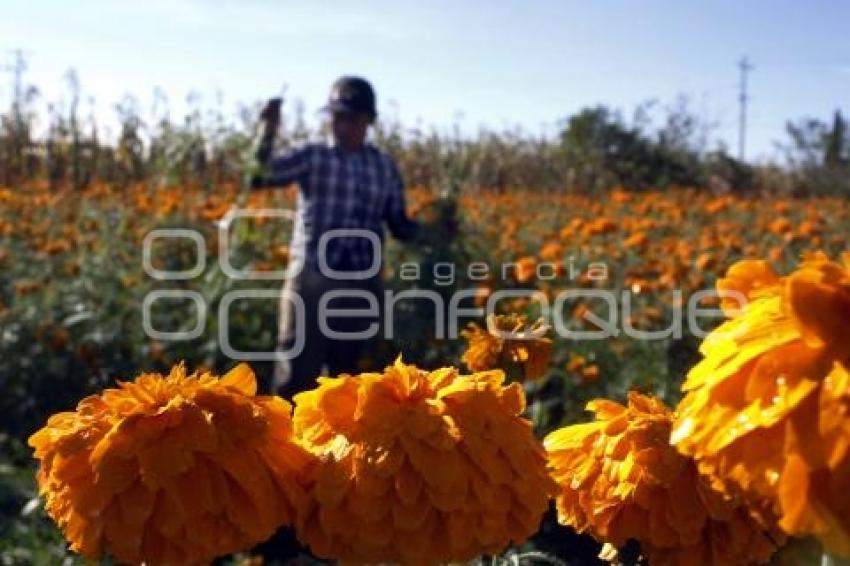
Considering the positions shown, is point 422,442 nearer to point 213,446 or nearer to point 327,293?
point 213,446

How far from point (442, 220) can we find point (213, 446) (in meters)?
5.13

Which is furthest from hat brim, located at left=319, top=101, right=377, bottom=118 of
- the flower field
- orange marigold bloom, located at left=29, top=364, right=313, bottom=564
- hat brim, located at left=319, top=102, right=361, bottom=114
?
orange marigold bloom, located at left=29, top=364, right=313, bottom=564

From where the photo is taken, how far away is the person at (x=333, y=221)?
14.7 feet

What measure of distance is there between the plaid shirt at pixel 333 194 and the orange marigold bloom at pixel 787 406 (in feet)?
12.6

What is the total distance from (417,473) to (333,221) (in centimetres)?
369

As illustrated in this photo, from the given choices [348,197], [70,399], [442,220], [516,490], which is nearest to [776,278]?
[516,490]

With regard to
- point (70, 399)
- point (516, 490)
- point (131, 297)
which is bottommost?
point (70, 399)

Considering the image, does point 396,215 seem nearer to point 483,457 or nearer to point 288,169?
point 288,169

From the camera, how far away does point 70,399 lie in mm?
4723

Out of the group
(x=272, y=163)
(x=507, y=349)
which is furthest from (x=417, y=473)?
(x=272, y=163)

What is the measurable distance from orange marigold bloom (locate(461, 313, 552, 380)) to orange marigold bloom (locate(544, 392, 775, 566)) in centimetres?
52

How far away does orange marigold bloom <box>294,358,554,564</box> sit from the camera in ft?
2.70

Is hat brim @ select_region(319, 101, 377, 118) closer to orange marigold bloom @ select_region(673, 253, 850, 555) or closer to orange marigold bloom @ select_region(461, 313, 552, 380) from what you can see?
orange marigold bloom @ select_region(461, 313, 552, 380)

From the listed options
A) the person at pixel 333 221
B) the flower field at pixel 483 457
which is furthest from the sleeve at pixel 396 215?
the flower field at pixel 483 457
